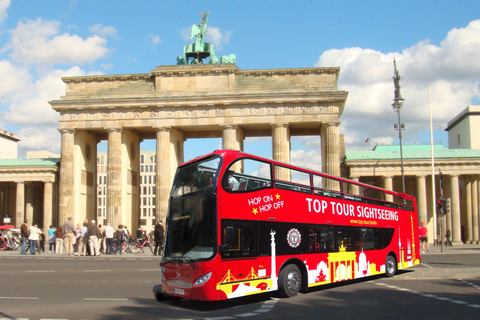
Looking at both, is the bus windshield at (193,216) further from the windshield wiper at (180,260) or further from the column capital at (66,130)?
the column capital at (66,130)

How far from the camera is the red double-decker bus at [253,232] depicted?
A: 440 inches

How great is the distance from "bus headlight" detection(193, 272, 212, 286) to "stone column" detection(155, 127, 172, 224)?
38.1 meters

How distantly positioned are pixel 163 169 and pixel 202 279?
3895 centimetres

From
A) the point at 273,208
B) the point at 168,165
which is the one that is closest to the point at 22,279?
the point at 273,208

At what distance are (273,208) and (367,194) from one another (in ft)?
18.3

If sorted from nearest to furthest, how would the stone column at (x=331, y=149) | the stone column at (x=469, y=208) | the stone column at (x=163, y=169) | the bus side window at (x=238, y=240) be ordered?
the bus side window at (x=238, y=240), the stone column at (x=331, y=149), the stone column at (x=163, y=169), the stone column at (x=469, y=208)

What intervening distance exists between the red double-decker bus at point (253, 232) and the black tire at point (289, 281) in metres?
0.02

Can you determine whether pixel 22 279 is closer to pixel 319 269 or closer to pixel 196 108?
pixel 319 269

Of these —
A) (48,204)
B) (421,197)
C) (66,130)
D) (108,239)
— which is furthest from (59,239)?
(421,197)

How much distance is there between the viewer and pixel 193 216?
11.6 meters

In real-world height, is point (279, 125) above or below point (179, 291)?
above

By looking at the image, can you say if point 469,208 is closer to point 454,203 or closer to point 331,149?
point 454,203

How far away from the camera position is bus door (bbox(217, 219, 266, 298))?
36.6 ft

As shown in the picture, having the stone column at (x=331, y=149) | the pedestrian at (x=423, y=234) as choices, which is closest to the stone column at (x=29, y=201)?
the stone column at (x=331, y=149)
